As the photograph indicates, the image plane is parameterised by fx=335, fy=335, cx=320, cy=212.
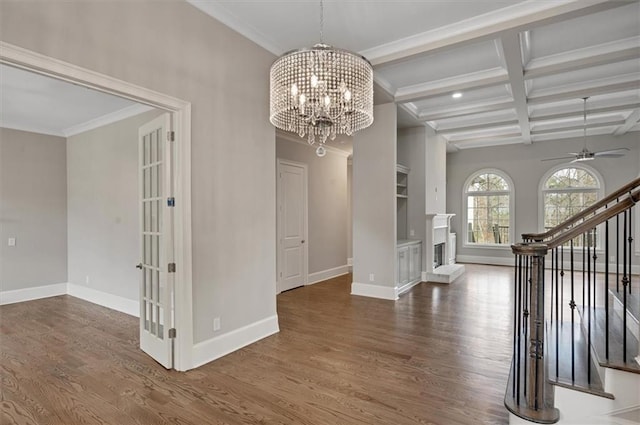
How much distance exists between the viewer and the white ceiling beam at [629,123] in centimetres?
637

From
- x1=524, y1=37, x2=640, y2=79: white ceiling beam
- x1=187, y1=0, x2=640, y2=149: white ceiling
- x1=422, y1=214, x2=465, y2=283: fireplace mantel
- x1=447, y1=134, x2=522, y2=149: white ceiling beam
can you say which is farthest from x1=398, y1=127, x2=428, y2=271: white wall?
x1=524, y1=37, x2=640, y2=79: white ceiling beam

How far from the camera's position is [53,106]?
16.3 feet

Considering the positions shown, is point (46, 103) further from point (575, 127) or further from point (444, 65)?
point (575, 127)

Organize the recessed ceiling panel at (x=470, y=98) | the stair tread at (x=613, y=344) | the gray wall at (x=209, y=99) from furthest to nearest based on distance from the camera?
1. the recessed ceiling panel at (x=470, y=98)
2. the gray wall at (x=209, y=99)
3. the stair tread at (x=613, y=344)

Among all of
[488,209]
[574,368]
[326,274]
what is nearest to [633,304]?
[574,368]

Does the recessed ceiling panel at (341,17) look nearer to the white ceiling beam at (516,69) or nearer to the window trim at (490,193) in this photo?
the white ceiling beam at (516,69)

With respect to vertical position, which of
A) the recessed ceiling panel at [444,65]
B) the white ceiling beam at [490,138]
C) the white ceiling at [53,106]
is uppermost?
the recessed ceiling panel at [444,65]

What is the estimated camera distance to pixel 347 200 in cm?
855

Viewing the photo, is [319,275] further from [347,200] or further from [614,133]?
[614,133]

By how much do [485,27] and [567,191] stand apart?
693cm

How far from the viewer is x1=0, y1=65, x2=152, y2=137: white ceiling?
13.8 feet

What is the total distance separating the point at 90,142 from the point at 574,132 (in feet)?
34.2

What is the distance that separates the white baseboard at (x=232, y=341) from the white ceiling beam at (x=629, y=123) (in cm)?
748

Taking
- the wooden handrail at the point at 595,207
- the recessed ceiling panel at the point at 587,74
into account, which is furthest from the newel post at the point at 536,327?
the recessed ceiling panel at the point at 587,74
